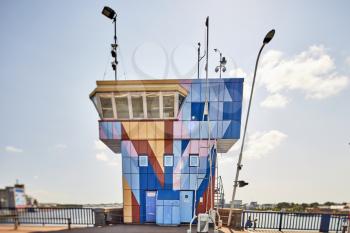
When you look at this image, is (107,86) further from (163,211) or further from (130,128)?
(163,211)

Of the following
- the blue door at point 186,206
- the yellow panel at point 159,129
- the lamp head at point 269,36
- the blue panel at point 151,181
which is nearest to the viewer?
the lamp head at point 269,36

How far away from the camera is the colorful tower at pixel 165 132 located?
44.5 ft

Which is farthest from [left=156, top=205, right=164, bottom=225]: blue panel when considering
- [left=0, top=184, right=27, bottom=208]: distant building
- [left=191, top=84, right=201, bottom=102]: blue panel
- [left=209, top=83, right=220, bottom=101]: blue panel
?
[left=209, top=83, right=220, bottom=101]: blue panel

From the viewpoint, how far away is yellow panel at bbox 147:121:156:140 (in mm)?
14195

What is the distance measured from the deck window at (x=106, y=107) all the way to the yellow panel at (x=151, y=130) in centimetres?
321

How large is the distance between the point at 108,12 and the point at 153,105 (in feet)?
26.0

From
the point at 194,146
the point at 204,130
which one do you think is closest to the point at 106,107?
the point at 194,146

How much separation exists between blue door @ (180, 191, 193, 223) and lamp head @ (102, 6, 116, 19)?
1512cm

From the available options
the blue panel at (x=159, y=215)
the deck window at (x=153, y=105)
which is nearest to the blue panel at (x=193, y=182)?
the blue panel at (x=159, y=215)

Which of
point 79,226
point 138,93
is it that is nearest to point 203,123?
point 138,93

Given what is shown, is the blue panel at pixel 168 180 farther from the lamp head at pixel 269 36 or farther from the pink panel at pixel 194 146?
the lamp head at pixel 269 36

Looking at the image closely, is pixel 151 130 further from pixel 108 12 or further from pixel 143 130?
pixel 108 12

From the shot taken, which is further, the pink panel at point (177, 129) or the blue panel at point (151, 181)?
the pink panel at point (177, 129)

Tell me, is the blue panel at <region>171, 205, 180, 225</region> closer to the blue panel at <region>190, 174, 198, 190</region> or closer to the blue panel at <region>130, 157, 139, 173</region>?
the blue panel at <region>190, 174, 198, 190</region>
